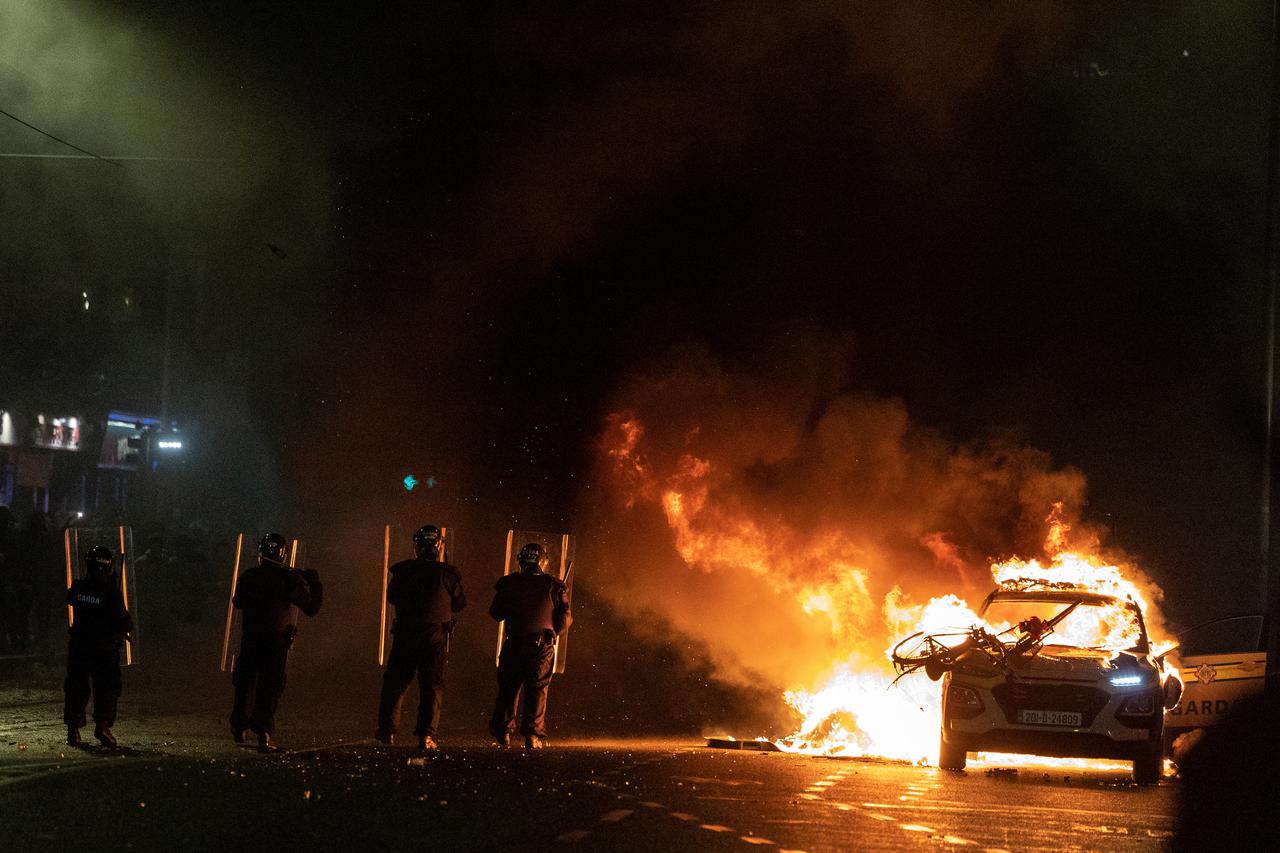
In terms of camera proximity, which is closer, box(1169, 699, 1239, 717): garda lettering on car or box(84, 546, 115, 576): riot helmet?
box(84, 546, 115, 576): riot helmet

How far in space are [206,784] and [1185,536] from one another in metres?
21.2

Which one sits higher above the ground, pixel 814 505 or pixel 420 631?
pixel 814 505

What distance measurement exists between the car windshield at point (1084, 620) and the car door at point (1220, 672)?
66cm

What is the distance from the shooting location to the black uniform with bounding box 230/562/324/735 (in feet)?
38.2

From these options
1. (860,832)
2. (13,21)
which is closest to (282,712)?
(860,832)

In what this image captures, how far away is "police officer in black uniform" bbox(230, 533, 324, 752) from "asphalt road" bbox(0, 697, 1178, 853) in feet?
1.27

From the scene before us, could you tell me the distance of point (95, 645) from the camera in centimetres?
1098

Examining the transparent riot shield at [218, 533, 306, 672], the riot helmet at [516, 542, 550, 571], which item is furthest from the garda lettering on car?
the transparent riot shield at [218, 533, 306, 672]

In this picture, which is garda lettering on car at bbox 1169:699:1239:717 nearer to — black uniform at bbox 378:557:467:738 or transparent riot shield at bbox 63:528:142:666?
black uniform at bbox 378:557:467:738

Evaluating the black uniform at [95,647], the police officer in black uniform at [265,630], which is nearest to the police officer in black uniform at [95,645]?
the black uniform at [95,647]

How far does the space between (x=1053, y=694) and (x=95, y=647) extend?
289 inches

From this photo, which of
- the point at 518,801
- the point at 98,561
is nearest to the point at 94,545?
the point at 98,561

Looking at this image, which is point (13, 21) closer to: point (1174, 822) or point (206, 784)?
point (206, 784)

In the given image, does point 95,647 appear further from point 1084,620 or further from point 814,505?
point 814,505
